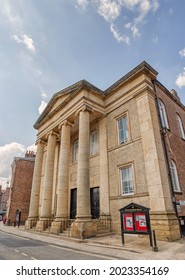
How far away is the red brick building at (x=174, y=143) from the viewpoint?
11.3m

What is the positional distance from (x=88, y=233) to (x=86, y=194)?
2.39 meters

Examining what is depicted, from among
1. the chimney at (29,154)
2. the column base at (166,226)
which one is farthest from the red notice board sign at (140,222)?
the chimney at (29,154)

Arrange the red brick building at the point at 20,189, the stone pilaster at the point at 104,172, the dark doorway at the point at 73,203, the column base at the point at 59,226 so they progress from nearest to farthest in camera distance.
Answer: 1. the column base at the point at 59,226
2. the stone pilaster at the point at 104,172
3. the dark doorway at the point at 73,203
4. the red brick building at the point at 20,189

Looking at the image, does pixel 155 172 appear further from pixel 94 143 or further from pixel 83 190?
pixel 94 143

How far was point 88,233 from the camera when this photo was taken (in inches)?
422

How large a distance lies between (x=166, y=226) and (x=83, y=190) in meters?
5.44

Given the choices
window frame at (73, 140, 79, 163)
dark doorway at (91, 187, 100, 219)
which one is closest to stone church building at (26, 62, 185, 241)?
dark doorway at (91, 187, 100, 219)

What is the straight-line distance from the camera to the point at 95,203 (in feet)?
49.7

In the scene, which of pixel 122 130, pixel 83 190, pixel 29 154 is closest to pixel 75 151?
pixel 122 130

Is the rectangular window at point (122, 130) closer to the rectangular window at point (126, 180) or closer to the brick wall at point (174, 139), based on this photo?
the rectangular window at point (126, 180)

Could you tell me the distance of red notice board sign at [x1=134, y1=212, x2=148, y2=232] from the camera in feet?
26.2

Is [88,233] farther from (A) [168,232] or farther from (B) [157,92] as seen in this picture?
(B) [157,92]

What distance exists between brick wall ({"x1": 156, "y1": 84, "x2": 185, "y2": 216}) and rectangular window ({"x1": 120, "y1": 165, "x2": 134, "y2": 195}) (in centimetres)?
284

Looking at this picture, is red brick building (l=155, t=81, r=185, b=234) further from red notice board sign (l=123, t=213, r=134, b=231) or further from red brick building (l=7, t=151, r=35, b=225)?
red brick building (l=7, t=151, r=35, b=225)
